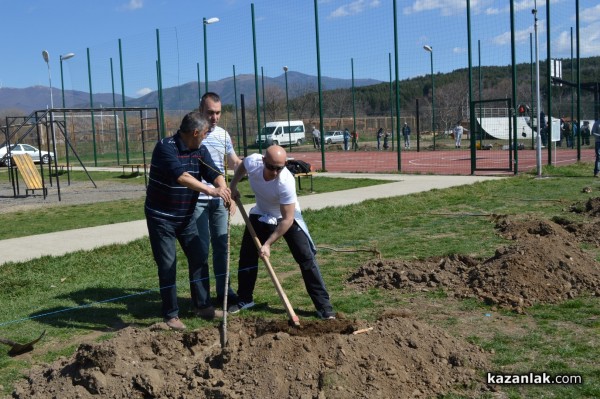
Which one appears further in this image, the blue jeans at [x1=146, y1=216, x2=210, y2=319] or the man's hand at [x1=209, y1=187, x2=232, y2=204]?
the blue jeans at [x1=146, y1=216, x2=210, y2=319]

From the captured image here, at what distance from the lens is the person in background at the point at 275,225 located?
5.43 m

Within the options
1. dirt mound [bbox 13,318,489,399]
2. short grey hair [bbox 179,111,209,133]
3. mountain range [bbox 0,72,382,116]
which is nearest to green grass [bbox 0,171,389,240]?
short grey hair [bbox 179,111,209,133]

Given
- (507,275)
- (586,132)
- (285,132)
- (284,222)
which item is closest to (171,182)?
(284,222)

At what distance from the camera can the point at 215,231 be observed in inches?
239

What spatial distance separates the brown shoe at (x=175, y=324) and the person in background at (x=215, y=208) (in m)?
0.60

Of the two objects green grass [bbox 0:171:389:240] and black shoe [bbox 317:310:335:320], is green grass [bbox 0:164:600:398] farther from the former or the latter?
green grass [bbox 0:171:389:240]

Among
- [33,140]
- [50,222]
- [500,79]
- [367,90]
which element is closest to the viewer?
[50,222]

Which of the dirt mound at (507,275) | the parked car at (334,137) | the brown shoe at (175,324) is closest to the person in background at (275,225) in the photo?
the brown shoe at (175,324)

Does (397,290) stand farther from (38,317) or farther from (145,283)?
(38,317)

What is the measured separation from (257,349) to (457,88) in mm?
49786

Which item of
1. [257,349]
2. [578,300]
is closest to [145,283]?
[257,349]

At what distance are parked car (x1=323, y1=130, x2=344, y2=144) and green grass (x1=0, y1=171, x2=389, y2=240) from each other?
30.0 m

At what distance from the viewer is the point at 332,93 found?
165ft

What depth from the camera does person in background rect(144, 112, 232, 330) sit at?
5344 millimetres
